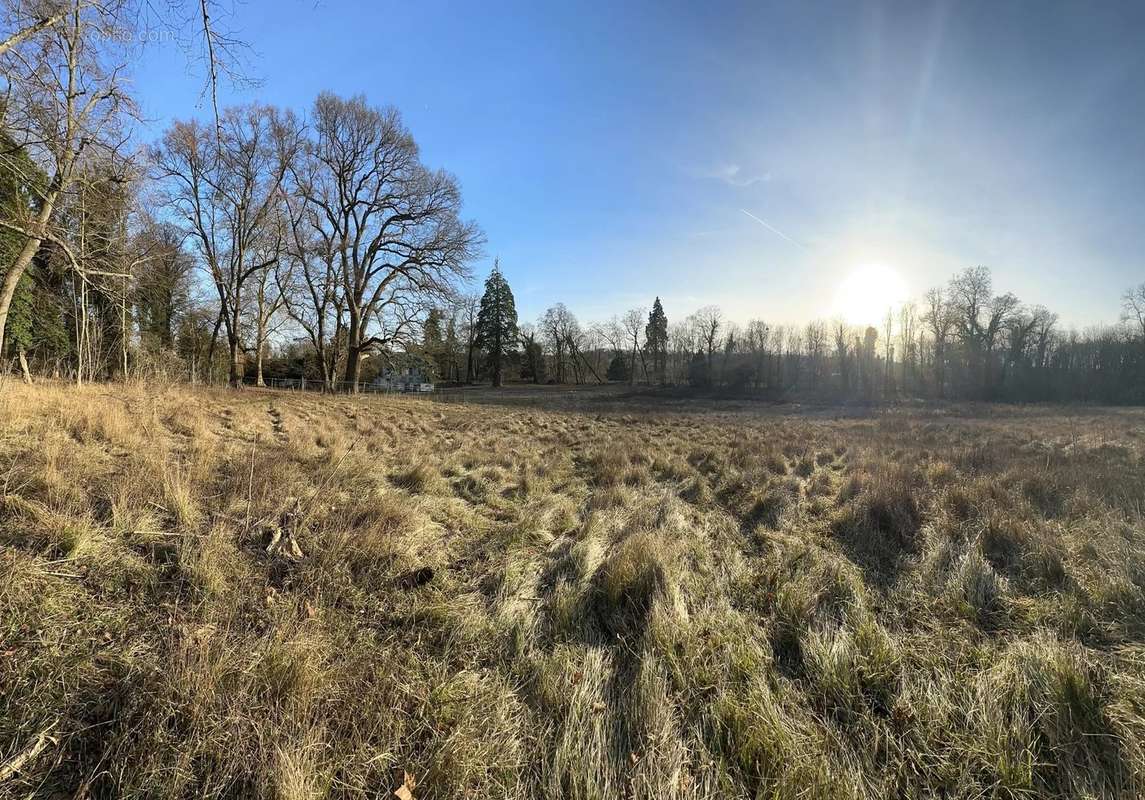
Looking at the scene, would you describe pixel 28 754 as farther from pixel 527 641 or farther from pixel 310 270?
pixel 310 270

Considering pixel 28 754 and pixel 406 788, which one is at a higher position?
pixel 28 754

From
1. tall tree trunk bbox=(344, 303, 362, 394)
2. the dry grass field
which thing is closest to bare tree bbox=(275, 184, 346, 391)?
tall tree trunk bbox=(344, 303, 362, 394)

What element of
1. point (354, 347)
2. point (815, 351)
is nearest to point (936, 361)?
point (815, 351)

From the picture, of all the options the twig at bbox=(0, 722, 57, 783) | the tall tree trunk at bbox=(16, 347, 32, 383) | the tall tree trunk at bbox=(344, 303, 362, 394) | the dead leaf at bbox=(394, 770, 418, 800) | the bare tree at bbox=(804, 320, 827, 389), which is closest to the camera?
the twig at bbox=(0, 722, 57, 783)

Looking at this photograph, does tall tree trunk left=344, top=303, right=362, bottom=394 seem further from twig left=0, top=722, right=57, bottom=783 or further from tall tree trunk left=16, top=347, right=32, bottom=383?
twig left=0, top=722, right=57, bottom=783

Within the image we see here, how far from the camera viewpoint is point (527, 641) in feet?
9.17

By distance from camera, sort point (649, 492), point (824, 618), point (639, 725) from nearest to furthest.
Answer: point (639, 725) → point (824, 618) → point (649, 492)

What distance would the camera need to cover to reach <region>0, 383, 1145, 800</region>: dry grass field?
1861 mm

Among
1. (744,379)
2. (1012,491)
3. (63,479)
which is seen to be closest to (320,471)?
(63,479)

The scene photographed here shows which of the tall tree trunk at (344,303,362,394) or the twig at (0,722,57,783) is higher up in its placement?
the tall tree trunk at (344,303,362,394)

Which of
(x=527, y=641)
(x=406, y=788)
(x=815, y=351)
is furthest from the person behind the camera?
(x=815, y=351)

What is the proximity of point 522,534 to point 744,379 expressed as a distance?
169 ft

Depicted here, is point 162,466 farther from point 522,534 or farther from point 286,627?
point 522,534

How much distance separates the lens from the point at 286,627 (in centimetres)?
245
